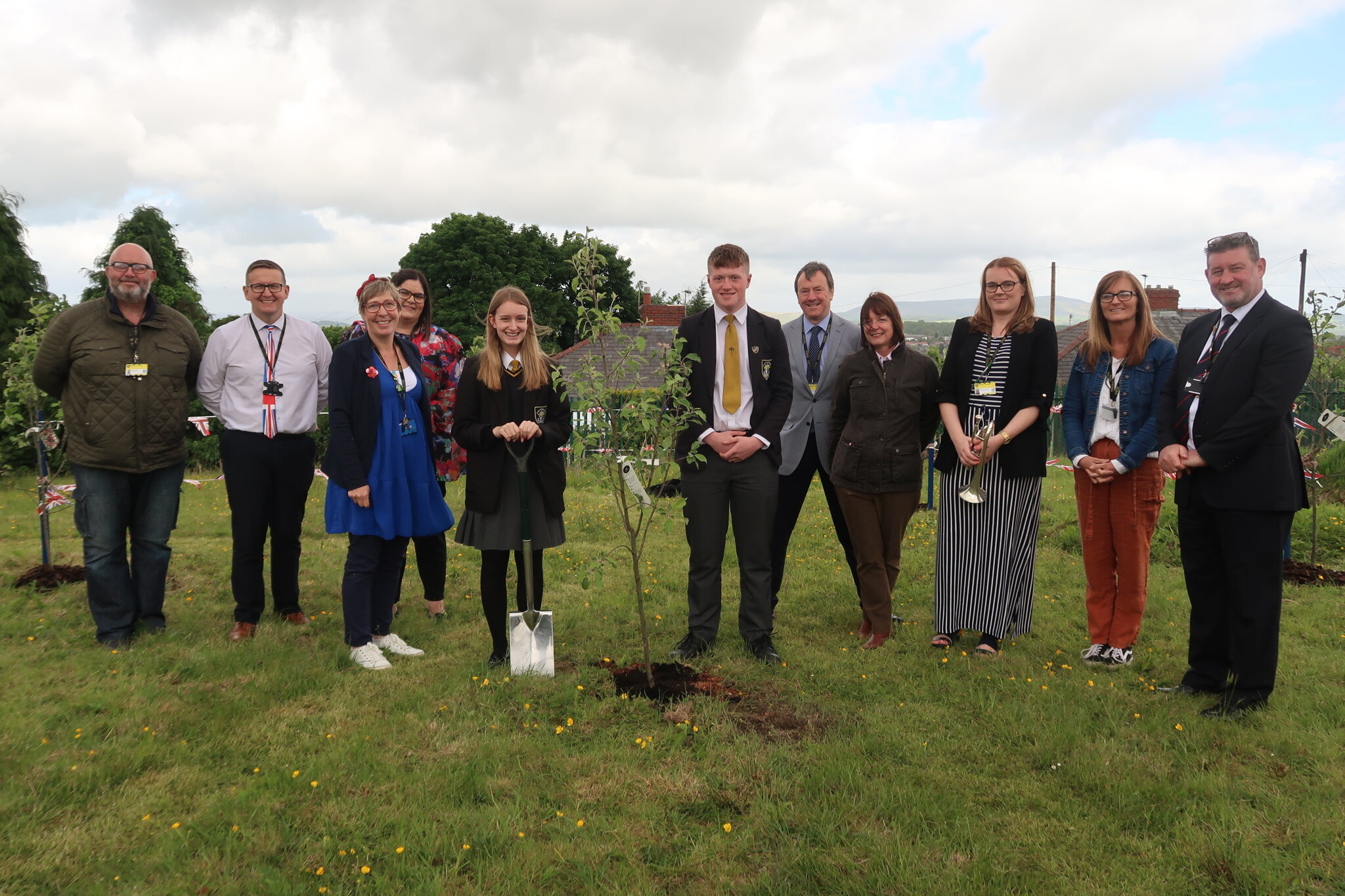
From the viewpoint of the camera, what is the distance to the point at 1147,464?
465cm

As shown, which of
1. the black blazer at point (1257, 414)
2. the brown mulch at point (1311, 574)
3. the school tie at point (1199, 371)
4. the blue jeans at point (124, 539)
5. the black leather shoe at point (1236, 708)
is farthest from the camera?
the brown mulch at point (1311, 574)

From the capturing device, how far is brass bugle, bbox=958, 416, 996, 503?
479 centimetres

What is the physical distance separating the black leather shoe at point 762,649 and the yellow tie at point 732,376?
143cm

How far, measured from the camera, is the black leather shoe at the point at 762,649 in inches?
193

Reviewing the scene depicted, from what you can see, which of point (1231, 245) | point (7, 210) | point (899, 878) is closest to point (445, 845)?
point (899, 878)

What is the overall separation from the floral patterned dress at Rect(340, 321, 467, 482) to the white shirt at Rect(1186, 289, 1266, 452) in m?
4.31

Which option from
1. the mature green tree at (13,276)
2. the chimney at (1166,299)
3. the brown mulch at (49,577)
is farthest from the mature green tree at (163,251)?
the chimney at (1166,299)

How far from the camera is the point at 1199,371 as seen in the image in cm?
422

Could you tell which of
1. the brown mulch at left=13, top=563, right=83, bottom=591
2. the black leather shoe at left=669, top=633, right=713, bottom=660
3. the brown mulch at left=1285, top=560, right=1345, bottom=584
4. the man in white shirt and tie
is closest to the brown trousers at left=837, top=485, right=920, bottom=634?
the black leather shoe at left=669, top=633, right=713, bottom=660

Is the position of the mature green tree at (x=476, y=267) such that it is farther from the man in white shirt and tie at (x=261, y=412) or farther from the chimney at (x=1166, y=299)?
the man in white shirt and tie at (x=261, y=412)

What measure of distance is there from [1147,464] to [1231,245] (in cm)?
127

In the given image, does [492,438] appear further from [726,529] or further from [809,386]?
[809,386]

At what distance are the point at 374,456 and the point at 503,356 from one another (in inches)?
39.8

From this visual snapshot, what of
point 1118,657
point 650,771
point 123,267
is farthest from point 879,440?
point 123,267
